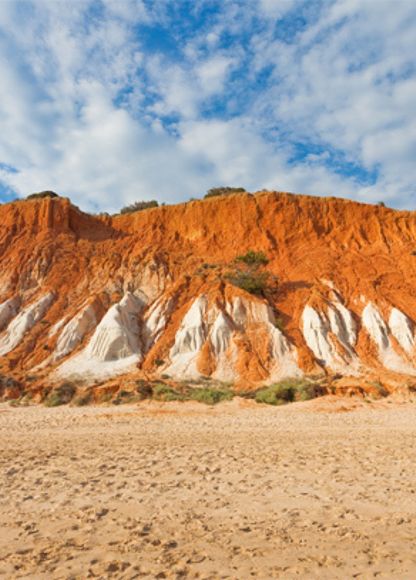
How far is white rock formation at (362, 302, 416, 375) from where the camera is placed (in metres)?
23.8

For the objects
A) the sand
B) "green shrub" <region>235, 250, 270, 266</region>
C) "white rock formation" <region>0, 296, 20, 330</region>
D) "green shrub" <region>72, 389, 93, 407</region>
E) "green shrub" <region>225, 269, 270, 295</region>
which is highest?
"green shrub" <region>235, 250, 270, 266</region>

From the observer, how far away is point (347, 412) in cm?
1591

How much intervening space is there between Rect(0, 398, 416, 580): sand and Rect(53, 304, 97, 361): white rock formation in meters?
14.3

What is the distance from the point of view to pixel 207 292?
28.5 meters

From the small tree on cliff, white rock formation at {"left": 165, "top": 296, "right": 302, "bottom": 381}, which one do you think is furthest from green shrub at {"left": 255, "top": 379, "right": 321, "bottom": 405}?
the small tree on cliff

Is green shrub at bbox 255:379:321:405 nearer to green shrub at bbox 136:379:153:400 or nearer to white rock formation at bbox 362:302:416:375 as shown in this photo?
green shrub at bbox 136:379:153:400

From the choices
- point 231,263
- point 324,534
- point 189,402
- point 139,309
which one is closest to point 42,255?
point 139,309

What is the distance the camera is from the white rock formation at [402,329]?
25312 mm

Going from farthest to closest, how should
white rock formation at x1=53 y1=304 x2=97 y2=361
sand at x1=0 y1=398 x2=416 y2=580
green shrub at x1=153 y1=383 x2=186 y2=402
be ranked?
1. white rock formation at x1=53 y1=304 x2=97 y2=361
2. green shrub at x1=153 y1=383 x2=186 y2=402
3. sand at x1=0 y1=398 x2=416 y2=580

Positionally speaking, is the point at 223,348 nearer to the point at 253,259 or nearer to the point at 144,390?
the point at 144,390

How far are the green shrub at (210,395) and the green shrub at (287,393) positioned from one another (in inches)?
55.4

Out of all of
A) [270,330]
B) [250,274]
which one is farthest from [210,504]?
[250,274]

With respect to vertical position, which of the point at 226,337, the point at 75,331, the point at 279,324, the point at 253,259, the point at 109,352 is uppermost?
the point at 253,259

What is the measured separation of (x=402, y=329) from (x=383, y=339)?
1498 mm
